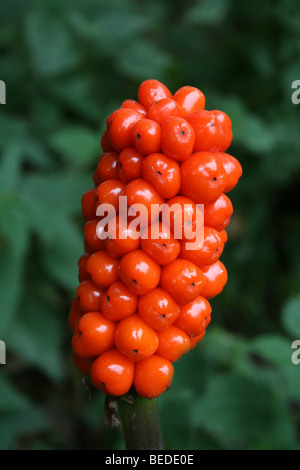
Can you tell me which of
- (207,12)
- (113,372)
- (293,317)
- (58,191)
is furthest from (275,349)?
(207,12)

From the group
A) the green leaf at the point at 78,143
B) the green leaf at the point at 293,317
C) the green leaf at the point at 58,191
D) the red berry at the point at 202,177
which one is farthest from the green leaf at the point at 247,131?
the red berry at the point at 202,177

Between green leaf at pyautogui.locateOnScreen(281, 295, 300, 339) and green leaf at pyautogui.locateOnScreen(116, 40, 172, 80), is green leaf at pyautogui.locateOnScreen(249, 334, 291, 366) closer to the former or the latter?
green leaf at pyautogui.locateOnScreen(281, 295, 300, 339)

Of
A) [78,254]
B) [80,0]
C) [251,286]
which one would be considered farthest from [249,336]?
[80,0]

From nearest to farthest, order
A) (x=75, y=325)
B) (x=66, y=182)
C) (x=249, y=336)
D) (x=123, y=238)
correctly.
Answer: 1. (x=123, y=238)
2. (x=75, y=325)
3. (x=66, y=182)
4. (x=249, y=336)

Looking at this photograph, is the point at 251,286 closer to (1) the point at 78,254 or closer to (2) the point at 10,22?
(1) the point at 78,254

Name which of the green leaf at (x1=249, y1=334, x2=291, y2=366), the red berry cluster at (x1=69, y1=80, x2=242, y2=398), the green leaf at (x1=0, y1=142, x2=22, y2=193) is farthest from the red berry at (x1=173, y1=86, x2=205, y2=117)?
the green leaf at (x1=0, y1=142, x2=22, y2=193)

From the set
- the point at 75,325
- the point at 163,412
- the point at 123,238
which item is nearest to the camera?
the point at 123,238

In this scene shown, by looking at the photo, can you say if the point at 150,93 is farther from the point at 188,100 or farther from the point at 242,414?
the point at 242,414

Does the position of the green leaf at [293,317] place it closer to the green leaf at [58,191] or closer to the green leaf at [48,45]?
the green leaf at [58,191]
